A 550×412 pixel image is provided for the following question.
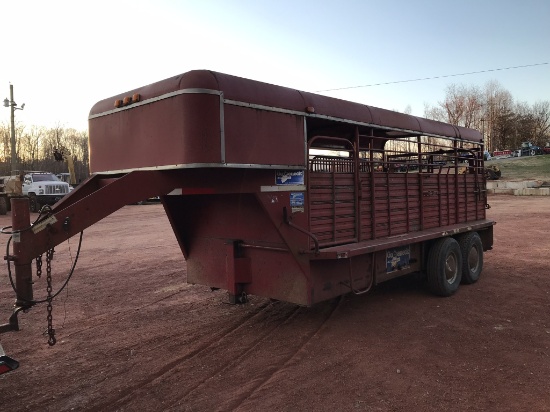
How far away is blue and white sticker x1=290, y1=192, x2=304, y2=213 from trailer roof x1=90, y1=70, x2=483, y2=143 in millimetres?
932

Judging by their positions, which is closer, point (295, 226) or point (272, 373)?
point (272, 373)

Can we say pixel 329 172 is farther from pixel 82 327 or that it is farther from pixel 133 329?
pixel 82 327

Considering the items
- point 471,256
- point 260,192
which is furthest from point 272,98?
point 471,256

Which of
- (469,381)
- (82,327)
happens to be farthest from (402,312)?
(82,327)

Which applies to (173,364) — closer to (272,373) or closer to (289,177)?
(272,373)

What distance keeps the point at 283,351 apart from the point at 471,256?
4762mm

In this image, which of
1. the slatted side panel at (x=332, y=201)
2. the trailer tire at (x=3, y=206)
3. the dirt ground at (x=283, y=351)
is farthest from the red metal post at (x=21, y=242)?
the trailer tire at (x=3, y=206)

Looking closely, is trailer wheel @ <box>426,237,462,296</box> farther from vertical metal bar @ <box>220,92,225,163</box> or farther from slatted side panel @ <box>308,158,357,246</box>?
vertical metal bar @ <box>220,92,225,163</box>

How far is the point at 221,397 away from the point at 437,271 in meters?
4.36

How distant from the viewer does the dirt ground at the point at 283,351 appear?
3.91m

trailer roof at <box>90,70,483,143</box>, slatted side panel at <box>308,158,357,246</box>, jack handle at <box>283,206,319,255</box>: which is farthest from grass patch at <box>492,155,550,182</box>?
jack handle at <box>283,206,319,255</box>

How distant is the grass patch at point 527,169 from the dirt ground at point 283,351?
35.3m

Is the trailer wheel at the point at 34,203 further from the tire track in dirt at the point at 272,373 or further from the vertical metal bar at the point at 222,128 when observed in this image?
the vertical metal bar at the point at 222,128

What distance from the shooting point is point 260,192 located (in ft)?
15.8
